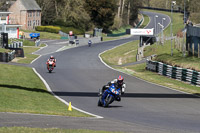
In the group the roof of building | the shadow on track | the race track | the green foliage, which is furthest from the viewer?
the roof of building

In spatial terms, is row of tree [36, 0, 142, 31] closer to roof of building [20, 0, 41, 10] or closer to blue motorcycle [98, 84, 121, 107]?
roof of building [20, 0, 41, 10]

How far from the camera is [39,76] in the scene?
37938 mm

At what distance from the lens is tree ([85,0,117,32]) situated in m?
118

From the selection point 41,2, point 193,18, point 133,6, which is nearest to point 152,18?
point 133,6

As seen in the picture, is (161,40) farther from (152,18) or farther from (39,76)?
(152,18)

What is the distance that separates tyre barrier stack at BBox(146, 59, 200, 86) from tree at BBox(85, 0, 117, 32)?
243 ft

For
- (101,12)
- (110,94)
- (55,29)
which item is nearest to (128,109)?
(110,94)

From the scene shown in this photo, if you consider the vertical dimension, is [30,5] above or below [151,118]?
above

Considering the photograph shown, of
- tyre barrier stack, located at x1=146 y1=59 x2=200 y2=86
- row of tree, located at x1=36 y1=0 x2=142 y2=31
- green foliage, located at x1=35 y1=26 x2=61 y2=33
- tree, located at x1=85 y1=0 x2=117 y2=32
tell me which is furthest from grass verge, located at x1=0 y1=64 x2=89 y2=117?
tree, located at x1=85 y1=0 x2=117 y2=32

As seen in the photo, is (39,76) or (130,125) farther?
(39,76)

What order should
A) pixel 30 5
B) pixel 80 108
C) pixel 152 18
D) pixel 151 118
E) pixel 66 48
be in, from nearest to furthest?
pixel 151 118 < pixel 80 108 < pixel 66 48 < pixel 30 5 < pixel 152 18

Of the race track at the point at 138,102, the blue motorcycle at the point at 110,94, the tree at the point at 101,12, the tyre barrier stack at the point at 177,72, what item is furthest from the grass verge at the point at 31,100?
the tree at the point at 101,12

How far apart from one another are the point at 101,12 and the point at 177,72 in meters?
82.0

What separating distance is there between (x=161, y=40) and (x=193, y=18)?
22774 mm
